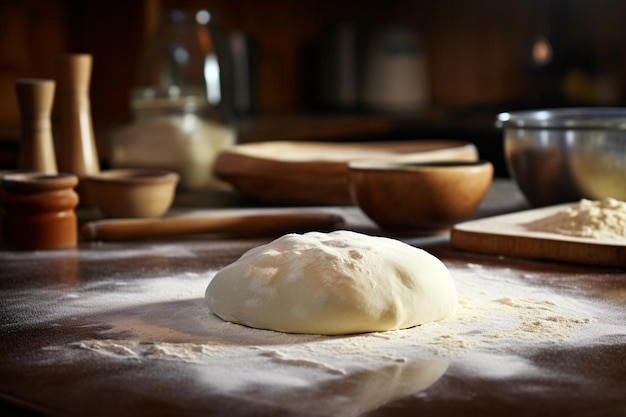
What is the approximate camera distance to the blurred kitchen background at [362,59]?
314 cm

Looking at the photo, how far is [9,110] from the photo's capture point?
3195 millimetres

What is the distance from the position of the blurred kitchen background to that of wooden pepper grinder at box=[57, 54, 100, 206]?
108cm

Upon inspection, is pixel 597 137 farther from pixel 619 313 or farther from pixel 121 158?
pixel 121 158

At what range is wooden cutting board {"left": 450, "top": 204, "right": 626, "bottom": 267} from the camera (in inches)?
42.0

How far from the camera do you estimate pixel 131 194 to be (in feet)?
4.38

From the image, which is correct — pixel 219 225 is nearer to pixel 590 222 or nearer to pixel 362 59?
pixel 590 222

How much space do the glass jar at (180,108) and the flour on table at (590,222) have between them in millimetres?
723

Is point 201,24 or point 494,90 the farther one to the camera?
point 494,90

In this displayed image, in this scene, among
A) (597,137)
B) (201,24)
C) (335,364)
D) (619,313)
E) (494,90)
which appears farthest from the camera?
(494,90)

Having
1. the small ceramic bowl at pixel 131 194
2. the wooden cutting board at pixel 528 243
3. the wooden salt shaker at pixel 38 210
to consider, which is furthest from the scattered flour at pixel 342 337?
the small ceramic bowl at pixel 131 194

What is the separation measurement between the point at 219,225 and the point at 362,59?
256 centimetres

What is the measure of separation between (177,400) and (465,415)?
183 millimetres

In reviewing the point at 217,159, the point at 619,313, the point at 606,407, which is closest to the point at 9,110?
the point at 217,159

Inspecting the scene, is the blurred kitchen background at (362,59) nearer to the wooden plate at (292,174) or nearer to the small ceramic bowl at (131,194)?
the wooden plate at (292,174)
